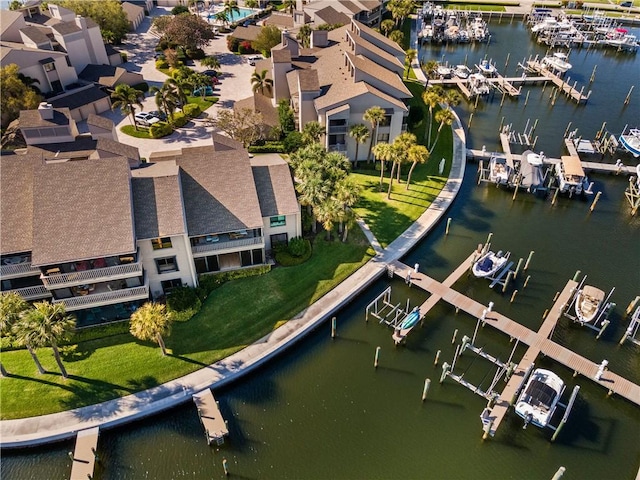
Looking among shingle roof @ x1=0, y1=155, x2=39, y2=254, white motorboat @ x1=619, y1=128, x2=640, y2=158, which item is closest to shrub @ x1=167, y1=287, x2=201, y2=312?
shingle roof @ x1=0, y1=155, x2=39, y2=254

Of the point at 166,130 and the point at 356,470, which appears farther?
the point at 166,130

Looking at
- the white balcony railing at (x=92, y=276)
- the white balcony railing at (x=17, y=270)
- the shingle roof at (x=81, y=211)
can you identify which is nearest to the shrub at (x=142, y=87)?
the shingle roof at (x=81, y=211)

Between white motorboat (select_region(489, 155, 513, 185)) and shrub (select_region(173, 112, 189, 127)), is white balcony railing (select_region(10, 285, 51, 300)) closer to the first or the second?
shrub (select_region(173, 112, 189, 127))

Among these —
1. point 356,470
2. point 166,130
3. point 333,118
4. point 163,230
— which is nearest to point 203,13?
point 166,130

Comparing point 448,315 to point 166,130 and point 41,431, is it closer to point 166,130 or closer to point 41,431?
point 41,431

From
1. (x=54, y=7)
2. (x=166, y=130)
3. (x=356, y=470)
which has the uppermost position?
(x=54, y=7)

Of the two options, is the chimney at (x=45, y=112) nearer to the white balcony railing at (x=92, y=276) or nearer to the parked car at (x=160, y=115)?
the parked car at (x=160, y=115)

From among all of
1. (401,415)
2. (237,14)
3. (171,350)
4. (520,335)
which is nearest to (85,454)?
(171,350)
